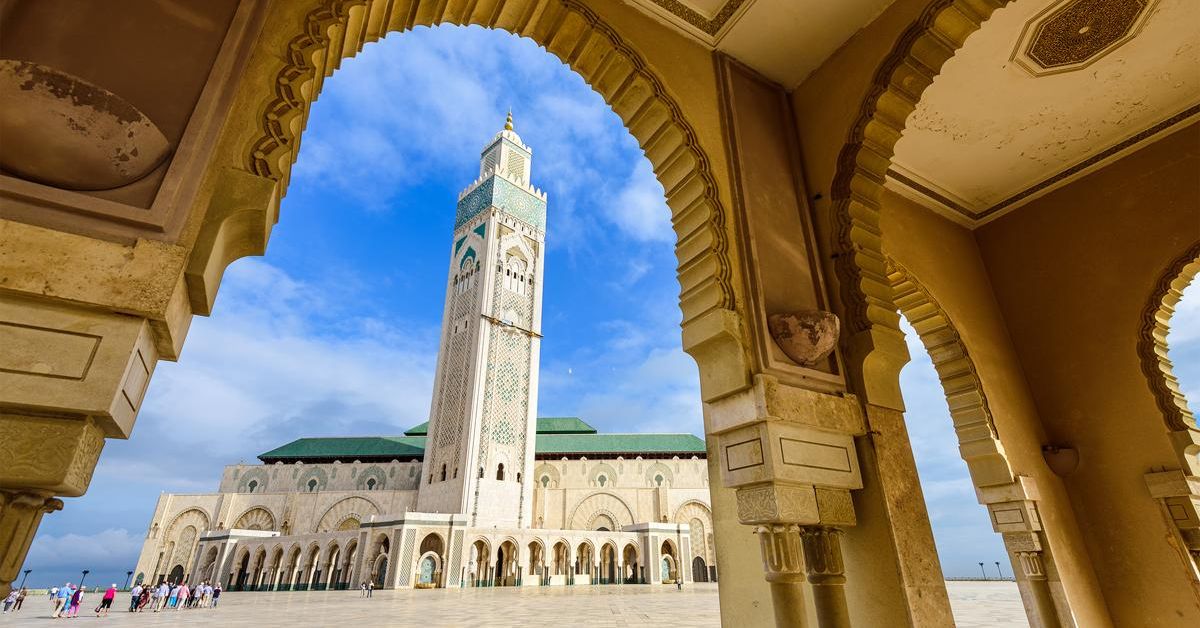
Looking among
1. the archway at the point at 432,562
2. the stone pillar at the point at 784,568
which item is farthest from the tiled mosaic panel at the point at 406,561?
the stone pillar at the point at 784,568

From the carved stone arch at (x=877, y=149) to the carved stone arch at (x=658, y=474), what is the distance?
959 inches

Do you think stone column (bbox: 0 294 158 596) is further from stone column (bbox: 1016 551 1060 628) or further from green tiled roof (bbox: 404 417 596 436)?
green tiled roof (bbox: 404 417 596 436)

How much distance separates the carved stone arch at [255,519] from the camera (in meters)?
23.6

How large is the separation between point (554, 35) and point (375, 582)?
19064mm

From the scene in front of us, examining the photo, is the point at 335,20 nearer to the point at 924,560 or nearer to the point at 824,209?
the point at 824,209

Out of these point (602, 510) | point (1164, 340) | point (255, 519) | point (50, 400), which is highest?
point (602, 510)

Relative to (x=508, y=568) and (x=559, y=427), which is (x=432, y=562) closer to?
(x=508, y=568)

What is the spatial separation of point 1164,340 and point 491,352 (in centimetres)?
1955

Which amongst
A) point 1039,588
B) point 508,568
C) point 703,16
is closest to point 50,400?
point 703,16

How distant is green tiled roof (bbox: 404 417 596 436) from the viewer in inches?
1148

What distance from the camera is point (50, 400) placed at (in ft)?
3.24

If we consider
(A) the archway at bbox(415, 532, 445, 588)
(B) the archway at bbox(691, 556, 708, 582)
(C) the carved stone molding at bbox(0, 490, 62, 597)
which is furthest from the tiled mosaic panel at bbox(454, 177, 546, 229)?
(C) the carved stone molding at bbox(0, 490, 62, 597)

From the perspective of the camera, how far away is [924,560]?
79.0 inches

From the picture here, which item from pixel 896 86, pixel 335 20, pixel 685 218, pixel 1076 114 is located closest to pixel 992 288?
pixel 1076 114
